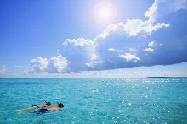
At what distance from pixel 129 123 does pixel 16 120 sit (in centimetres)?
1455

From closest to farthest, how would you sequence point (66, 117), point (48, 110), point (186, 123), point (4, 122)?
point (186, 123)
point (4, 122)
point (66, 117)
point (48, 110)

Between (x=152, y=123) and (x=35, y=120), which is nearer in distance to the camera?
(x=152, y=123)

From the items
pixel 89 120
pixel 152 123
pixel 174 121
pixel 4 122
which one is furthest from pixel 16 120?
pixel 174 121

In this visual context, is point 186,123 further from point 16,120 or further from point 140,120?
point 16,120

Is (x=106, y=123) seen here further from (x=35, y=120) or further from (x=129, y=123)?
(x=35, y=120)

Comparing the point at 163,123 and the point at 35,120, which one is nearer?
the point at 163,123

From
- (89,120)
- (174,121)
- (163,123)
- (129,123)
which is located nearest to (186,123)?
(174,121)

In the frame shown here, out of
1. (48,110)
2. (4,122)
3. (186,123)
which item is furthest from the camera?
(48,110)

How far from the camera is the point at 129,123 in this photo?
14.7 m

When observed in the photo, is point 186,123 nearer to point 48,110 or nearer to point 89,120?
point 89,120

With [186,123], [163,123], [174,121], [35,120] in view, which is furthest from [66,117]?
[186,123]

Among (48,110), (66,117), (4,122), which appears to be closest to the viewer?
(4,122)

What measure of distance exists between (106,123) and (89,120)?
2383 millimetres

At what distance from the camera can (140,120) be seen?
15.7 meters
